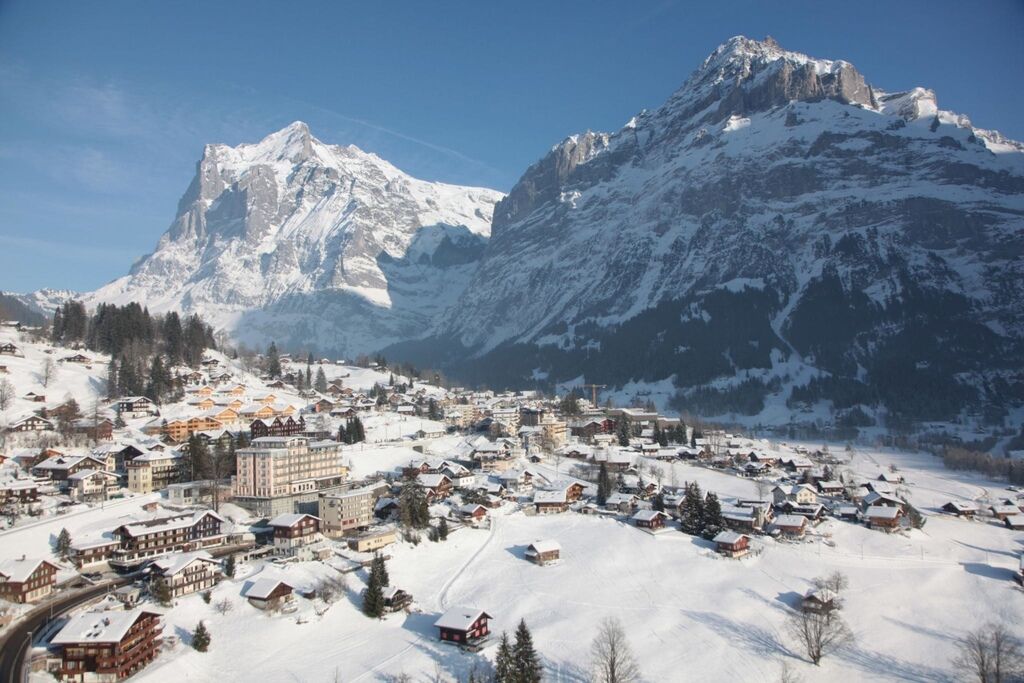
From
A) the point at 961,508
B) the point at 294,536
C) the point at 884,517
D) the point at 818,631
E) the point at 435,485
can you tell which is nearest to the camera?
the point at 818,631

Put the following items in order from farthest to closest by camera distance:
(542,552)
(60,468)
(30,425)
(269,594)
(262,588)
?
(30,425) < (60,468) < (542,552) < (262,588) < (269,594)

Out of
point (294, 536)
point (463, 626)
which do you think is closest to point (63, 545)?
point (294, 536)

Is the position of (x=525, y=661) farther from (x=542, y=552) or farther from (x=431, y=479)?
(x=431, y=479)

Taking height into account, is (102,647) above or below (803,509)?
below

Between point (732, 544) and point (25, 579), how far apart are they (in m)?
46.5

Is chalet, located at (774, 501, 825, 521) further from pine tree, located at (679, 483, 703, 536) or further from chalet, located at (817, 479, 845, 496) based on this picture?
chalet, located at (817, 479, 845, 496)

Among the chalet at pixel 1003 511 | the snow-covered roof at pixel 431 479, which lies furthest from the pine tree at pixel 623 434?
the chalet at pixel 1003 511

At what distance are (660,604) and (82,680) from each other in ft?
110

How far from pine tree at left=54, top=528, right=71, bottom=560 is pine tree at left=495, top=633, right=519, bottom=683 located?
2996cm

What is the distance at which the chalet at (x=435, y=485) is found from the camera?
72.4 metres

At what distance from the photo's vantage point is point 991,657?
44.4 meters

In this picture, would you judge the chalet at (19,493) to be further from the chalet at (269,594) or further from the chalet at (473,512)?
the chalet at (473,512)

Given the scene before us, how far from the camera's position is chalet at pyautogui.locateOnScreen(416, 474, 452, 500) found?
7244 centimetres

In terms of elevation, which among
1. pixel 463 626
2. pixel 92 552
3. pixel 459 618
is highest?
pixel 92 552
